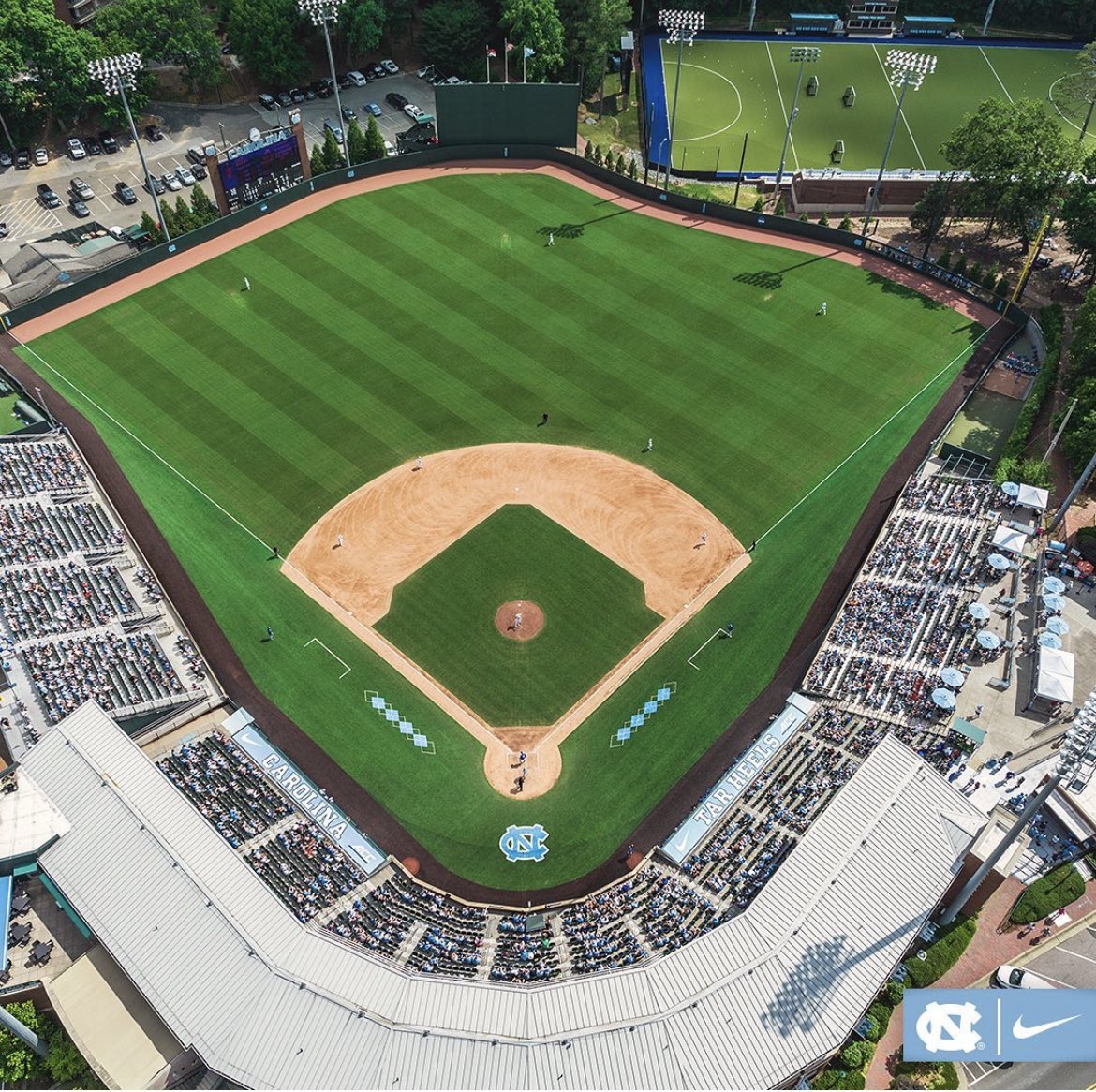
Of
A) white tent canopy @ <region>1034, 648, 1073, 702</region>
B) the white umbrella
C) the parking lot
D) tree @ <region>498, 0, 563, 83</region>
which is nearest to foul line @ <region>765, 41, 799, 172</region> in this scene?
tree @ <region>498, 0, 563, 83</region>

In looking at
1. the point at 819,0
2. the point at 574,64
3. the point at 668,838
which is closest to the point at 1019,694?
the point at 668,838

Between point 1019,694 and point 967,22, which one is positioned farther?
→ point 967,22

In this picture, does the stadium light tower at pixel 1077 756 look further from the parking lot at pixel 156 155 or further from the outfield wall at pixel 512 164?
the parking lot at pixel 156 155

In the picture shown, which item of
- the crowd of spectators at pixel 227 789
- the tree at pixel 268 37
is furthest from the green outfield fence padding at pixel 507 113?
the crowd of spectators at pixel 227 789

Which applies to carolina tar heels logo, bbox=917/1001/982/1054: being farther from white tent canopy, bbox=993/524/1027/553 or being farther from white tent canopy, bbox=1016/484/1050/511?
white tent canopy, bbox=1016/484/1050/511

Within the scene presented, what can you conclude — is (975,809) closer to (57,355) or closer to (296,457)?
(296,457)

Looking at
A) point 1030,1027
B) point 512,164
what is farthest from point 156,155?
point 1030,1027
